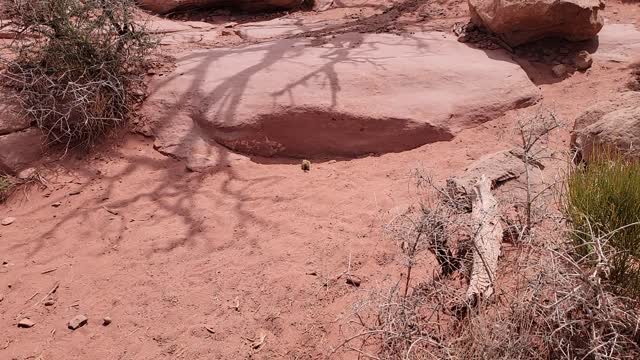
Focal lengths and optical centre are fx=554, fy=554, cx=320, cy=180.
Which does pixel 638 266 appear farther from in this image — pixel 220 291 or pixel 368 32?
pixel 368 32

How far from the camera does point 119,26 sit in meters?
4.56

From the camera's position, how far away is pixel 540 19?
480cm

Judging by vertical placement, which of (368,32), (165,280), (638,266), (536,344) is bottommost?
(165,280)

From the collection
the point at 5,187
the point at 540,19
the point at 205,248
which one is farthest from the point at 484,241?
the point at 5,187

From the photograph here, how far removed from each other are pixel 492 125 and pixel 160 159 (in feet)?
8.31

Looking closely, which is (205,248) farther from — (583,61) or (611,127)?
(583,61)

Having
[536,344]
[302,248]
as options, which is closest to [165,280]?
[302,248]

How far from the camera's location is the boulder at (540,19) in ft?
15.5

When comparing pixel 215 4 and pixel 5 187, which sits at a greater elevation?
pixel 215 4

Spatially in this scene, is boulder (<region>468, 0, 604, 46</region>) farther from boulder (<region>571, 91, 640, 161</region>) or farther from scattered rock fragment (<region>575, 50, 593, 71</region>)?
boulder (<region>571, 91, 640, 161</region>)

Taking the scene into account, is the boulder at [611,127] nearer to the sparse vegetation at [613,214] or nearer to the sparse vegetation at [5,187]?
the sparse vegetation at [613,214]

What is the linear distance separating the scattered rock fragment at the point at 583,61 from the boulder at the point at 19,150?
14.8ft

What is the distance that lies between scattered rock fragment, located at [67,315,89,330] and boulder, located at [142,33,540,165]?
1.64 m

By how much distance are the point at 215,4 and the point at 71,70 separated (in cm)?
317
